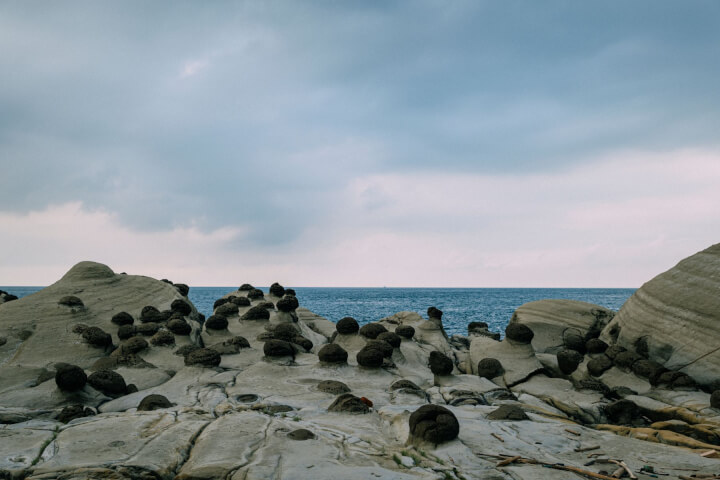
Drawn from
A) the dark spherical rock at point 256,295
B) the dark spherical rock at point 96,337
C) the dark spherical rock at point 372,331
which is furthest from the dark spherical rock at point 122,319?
the dark spherical rock at point 372,331

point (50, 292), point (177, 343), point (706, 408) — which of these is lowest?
point (706, 408)

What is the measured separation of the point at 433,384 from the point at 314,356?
3639 mm

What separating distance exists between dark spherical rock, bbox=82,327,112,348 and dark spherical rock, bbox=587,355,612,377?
14.5 meters

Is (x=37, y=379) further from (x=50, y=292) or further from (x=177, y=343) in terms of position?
(x=50, y=292)

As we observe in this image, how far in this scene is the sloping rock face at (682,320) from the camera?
480 inches

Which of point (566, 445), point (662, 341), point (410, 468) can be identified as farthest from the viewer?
point (662, 341)

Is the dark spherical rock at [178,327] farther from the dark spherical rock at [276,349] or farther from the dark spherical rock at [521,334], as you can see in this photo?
the dark spherical rock at [521,334]

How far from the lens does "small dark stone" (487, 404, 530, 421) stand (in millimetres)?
8672

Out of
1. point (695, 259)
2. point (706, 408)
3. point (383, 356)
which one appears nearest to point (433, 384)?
point (383, 356)

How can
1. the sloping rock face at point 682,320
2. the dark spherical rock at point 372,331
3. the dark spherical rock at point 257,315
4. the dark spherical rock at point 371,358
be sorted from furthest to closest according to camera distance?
the dark spherical rock at point 257,315 < the dark spherical rock at point 372,331 < the dark spherical rock at point 371,358 < the sloping rock face at point 682,320

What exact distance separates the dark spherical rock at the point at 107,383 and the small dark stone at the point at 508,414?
811cm

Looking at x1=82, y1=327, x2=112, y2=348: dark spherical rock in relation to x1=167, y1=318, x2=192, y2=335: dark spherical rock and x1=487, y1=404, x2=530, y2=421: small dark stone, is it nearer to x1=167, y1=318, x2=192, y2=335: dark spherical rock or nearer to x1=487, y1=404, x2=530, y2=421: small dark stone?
x1=167, y1=318, x2=192, y2=335: dark spherical rock

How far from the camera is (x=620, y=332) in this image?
1545 cm

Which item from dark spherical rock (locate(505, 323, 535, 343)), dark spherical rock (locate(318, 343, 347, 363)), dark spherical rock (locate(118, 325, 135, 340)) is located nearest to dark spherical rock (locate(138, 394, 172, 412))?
dark spherical rock (locate(318, 343, 347, 363))
